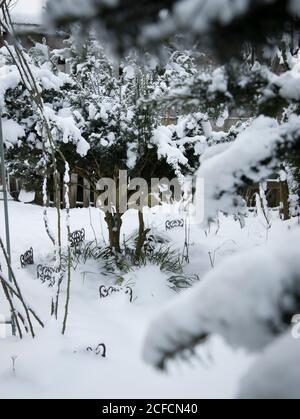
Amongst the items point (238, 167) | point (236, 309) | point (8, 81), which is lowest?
point (236, 309)

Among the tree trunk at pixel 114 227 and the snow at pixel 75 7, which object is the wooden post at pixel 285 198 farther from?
the snow at pixel 75 7

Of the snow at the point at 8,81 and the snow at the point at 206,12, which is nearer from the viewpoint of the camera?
the snow at the point at 206,12

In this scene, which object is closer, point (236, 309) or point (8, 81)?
point (236, 309)

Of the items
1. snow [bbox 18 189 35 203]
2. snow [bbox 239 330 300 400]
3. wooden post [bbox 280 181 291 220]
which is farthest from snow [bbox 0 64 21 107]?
snow [bbox 18 189 35 203]

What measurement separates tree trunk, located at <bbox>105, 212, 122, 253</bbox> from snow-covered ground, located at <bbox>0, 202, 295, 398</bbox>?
31 cm

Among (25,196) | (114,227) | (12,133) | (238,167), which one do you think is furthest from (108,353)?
(25,196)

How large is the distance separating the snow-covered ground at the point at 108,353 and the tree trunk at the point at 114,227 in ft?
1.03

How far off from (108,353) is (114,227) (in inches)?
82.7

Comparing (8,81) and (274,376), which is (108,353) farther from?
(8,81)

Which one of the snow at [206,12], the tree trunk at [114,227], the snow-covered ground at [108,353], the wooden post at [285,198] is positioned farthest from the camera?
the wooden post at [285,198]

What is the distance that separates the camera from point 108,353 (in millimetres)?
2336

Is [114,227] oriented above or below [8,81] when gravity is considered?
below

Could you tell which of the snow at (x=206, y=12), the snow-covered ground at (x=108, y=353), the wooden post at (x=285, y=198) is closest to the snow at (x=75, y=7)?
the snow at (x=206, y=12)

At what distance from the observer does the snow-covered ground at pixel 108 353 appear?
186cm
